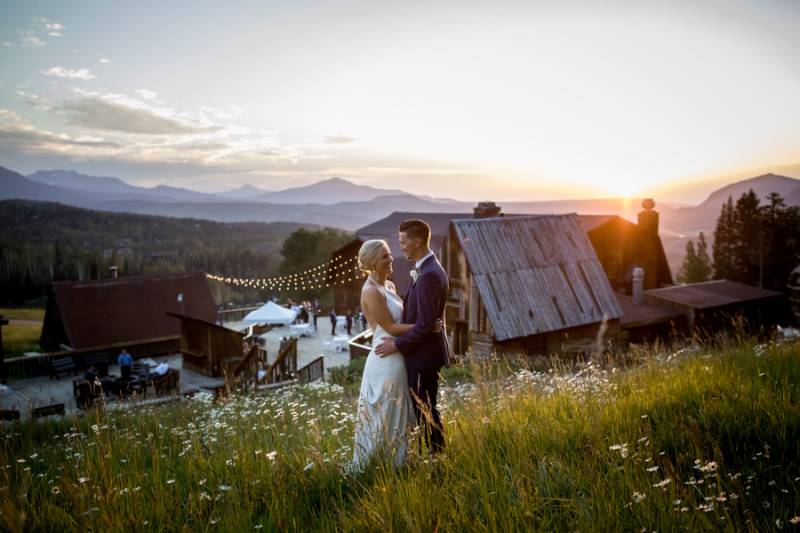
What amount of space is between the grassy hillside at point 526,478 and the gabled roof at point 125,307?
75.6 ft

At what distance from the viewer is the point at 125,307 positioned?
27.0m

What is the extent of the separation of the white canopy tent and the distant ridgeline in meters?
38.1

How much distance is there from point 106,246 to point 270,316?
86.2m

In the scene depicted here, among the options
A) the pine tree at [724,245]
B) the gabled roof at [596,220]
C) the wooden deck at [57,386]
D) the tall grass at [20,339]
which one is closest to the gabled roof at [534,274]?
the wooden deck at [57,386]

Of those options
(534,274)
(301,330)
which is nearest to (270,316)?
(301,330)

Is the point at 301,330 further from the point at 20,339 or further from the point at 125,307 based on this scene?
the point at 20,339

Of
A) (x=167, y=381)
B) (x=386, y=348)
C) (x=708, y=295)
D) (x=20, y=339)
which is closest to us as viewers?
(x=386, y=348)

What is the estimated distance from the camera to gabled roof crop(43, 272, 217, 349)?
2539 centimetres

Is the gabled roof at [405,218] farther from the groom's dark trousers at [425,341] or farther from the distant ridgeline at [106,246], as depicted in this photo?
the distant ridgeline at [106,246]

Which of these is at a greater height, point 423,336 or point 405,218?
point 405,218

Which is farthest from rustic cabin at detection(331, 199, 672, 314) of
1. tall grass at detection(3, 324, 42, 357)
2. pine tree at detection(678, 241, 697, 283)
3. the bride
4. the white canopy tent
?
the bride

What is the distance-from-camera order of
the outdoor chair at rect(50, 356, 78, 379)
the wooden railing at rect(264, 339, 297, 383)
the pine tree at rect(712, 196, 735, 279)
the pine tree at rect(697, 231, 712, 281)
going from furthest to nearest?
the pine tree at rect(697, 231, 712, 281), the pine tree at rect(712, 196, 735, 279), the outdoor chair at rect(50, 356, 78, 379), the wooden railing at rect(264, 339, 297, 383)

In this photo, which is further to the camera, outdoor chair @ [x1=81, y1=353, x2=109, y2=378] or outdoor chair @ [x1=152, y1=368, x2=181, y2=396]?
outdoor chair @ [x1=81, y1=353, x2=109, y2=378]

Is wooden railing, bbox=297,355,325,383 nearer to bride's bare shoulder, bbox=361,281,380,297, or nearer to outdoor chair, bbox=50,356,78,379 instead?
outdoor chair, bbox=50,356,78,379
